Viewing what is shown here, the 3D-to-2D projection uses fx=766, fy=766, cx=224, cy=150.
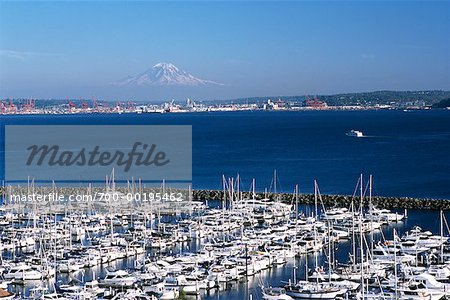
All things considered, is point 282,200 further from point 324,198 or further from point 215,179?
point 215,179

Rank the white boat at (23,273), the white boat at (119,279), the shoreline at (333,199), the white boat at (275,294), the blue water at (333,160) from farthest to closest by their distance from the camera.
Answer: the blue water at (333,160) → the shoreline at (333,199) → the white boat at (23,273) → the white boat at (119,279) → the white boat at (275,294)

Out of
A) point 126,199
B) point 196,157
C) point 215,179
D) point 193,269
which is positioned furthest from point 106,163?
point 193,269

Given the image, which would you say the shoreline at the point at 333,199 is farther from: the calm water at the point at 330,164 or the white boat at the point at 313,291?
the white boat at the point at 313,291

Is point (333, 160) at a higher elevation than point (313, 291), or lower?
lower

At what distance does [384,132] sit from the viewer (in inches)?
2842

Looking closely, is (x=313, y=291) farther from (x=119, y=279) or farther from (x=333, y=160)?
(x=333, y=160)

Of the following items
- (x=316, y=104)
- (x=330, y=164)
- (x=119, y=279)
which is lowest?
(x=330, y=164)

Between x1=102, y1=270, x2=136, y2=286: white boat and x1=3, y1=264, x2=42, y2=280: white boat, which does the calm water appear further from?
x1=102, y1=270, x2=136, y2=286: white boat

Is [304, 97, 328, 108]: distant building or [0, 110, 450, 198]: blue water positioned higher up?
[304, 97, 328, 108]: distant building

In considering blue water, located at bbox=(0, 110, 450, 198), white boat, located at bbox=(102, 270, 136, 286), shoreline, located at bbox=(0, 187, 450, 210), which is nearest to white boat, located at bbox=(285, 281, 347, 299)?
white boat, located at bbox=(102, 270, 136, 286)

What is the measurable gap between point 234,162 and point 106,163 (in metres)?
7.94

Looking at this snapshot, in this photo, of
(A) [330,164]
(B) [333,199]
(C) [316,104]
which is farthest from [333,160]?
(C) [316,104]

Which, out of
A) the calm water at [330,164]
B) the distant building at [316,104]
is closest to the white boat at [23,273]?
the calm water at [330,164]

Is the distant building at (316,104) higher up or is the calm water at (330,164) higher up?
the distant building at (316,104)
